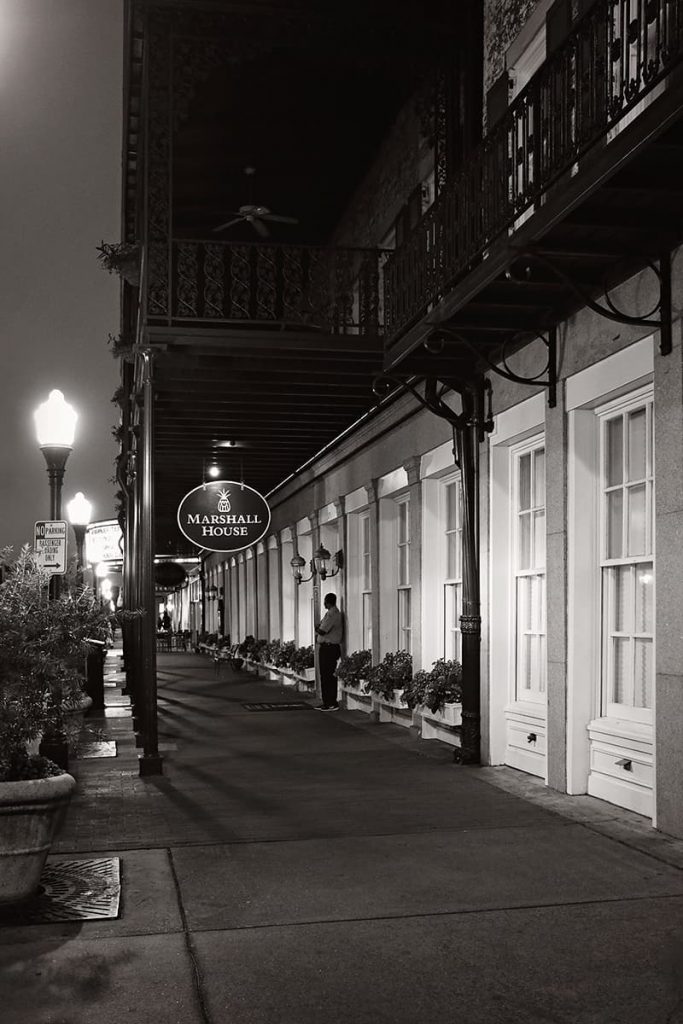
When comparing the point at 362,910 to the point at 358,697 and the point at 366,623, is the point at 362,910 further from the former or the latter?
the point at 366,623

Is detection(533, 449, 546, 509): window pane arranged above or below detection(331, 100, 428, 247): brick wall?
below

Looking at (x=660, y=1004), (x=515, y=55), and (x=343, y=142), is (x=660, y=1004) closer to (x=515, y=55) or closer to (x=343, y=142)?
(x=515, y=55)

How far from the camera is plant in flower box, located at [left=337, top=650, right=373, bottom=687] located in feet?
54.1

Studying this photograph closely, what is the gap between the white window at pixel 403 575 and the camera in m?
15.3

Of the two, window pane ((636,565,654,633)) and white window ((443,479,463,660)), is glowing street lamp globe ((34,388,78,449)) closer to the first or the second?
white window ((443,479,463,660))

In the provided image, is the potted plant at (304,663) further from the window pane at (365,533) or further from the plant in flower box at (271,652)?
the window pane at (365,533)

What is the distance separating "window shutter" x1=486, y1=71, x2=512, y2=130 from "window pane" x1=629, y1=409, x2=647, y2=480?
4.09m

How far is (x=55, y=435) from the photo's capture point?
1285cm

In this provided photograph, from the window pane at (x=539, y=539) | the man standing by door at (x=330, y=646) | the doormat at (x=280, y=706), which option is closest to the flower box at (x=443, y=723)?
the window pane at (x=539, y=539)

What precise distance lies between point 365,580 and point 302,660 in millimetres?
4343

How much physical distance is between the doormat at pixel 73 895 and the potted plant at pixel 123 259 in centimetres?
979

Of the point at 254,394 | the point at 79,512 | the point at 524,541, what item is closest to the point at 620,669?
the point at 524,541


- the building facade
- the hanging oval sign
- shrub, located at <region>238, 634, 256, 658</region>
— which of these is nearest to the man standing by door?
the hanging oval sign

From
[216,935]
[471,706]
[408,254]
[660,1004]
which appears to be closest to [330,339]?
[408,254]
